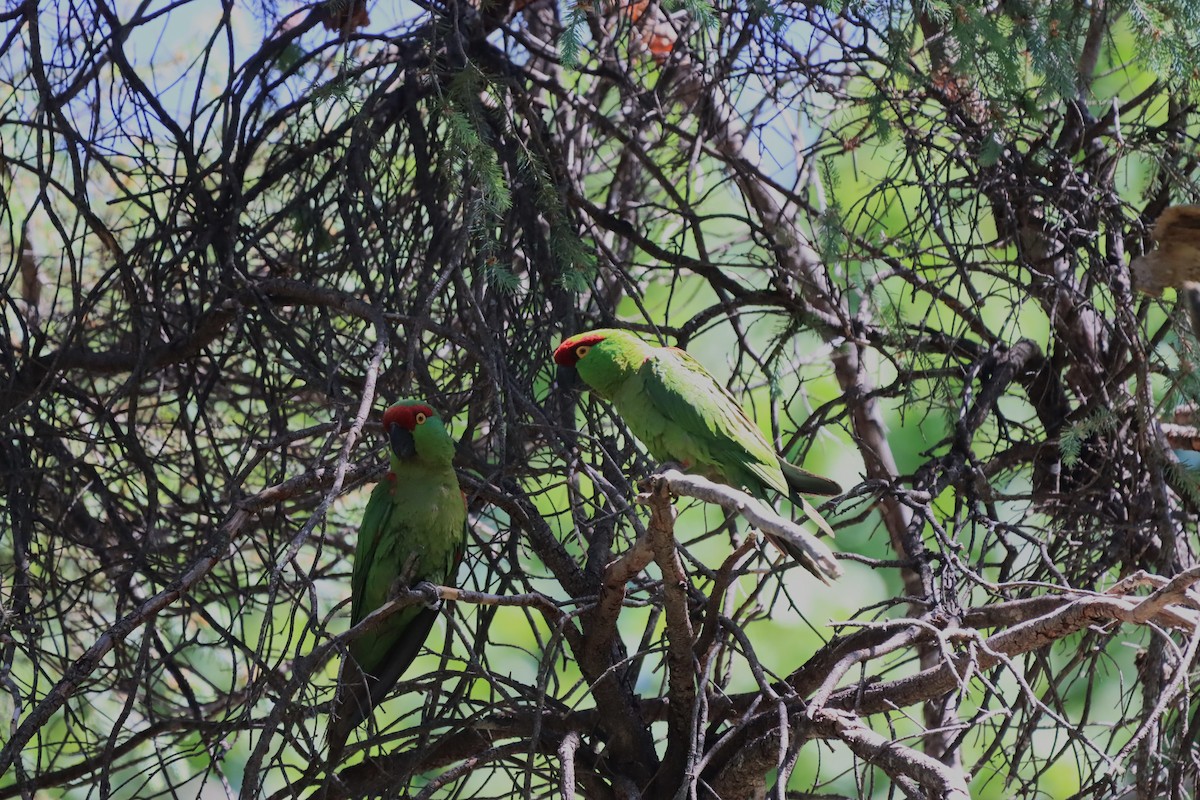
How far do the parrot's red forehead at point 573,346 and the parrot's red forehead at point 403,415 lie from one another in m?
0.46

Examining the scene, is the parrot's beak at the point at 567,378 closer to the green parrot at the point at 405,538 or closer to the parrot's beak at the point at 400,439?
the green parrot at the point at 405,538

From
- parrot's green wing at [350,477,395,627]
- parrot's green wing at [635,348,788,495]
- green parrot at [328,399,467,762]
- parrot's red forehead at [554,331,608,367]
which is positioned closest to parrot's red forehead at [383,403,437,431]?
green parrot at [328,399,467,762]

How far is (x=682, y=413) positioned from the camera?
350cm

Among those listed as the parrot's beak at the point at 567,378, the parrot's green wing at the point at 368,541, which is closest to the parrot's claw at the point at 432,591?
the parrot's green wing at the point at 368,541

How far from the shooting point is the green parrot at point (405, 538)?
141 inches

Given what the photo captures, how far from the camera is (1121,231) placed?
3836 mm

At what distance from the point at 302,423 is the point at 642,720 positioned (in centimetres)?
313

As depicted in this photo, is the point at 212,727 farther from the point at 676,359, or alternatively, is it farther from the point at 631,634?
the point at 631,634

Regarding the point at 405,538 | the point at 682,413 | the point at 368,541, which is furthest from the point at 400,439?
the point at 682,413

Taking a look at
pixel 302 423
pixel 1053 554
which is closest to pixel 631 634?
pixel 302 423

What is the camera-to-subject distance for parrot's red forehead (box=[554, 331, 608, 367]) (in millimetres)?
3660

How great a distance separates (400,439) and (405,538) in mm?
396

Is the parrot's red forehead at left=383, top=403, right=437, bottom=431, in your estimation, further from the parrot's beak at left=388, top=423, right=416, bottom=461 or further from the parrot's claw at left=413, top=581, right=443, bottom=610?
the parrot's claw at left=413, top=581, right=443, bottom=610

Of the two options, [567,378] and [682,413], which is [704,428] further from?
[567,378]
